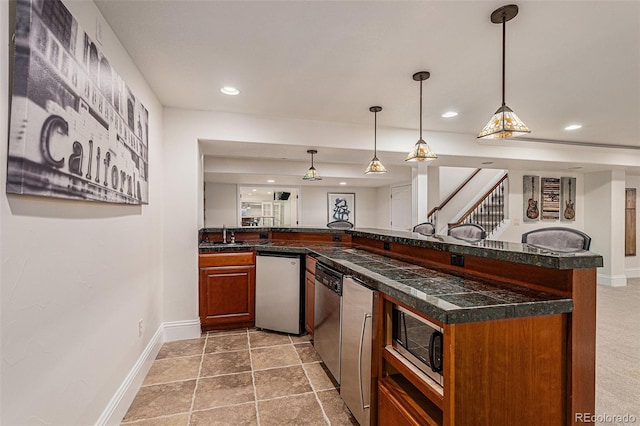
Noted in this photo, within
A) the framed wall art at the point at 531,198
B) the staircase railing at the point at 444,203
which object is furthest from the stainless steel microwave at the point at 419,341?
the framed wall art at the point at 531,198

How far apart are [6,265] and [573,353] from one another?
84.2 inches

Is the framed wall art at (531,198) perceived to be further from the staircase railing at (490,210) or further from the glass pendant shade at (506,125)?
the glass pendant shade at (506,125)

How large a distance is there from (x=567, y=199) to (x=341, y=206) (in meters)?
5.20

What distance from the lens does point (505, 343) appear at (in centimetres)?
119

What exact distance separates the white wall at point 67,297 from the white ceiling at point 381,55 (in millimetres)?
421

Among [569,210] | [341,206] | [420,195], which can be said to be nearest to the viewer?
[420,195]

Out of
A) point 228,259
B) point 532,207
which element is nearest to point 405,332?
point 228,259

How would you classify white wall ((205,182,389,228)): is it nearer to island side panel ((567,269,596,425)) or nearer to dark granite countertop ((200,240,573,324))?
dark granite countertop ((200,240,573,324))

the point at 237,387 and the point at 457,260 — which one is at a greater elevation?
the point at 457,260

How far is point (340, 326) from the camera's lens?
2.07 metres

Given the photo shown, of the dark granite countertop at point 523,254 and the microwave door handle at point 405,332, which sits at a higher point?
the dark granite countertop at point 523,254

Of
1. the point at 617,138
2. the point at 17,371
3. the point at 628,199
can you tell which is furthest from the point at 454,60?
the point at 628,199

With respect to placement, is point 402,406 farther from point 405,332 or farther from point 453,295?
point 453,295

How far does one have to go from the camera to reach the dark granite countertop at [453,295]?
116cm
